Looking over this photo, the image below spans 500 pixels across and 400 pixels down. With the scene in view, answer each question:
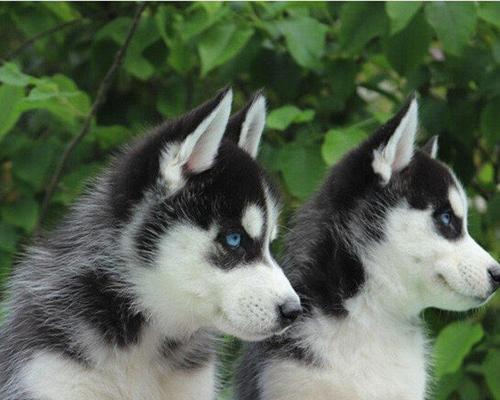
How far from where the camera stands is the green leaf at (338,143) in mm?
5320

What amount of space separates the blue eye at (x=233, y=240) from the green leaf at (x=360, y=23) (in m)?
2.10

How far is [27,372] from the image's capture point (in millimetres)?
4109

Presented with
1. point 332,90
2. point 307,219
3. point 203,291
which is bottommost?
point 332,90

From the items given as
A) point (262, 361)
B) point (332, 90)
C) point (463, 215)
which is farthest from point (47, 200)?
point (463, 215)

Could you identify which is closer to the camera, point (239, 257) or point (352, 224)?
point (239, 257)

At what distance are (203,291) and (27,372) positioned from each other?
Answer: 2.17ft

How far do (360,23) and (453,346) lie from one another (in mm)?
1629

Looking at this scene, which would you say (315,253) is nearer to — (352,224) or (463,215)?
(352,224)

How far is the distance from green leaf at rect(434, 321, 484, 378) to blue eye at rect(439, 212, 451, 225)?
3.29 feet

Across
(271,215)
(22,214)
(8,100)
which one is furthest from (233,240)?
(22,214)

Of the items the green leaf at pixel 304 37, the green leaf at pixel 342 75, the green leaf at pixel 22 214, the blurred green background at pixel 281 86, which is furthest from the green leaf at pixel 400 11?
the green leaf at pixel 22 214

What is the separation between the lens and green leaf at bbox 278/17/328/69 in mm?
5887

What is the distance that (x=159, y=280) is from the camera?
4.16 m

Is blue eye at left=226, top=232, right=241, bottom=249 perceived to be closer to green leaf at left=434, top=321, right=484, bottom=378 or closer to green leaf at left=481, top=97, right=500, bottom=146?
green leaf at left=434, top=321, right=484, bottom=378
